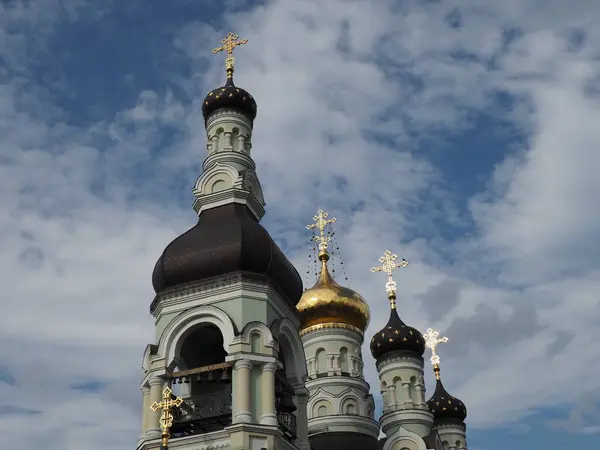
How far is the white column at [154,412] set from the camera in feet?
44.5

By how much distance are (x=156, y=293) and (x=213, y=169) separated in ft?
9.19

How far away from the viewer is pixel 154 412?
1374 centimetres

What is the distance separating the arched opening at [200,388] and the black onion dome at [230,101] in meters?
4.81

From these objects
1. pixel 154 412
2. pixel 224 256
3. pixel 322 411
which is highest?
pixel 224 256

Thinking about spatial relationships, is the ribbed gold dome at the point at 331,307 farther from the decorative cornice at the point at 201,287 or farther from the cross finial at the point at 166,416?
the cross finial at the point at 166,416

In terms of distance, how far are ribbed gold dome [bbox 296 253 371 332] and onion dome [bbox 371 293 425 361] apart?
4.07 feet

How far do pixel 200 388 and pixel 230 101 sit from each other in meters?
5.81

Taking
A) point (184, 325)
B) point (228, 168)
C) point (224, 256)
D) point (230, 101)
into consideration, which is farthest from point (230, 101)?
point (184, 325)

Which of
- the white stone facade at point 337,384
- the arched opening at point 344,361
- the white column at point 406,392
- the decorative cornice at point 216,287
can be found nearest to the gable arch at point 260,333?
the decorative cornice at point 216,287

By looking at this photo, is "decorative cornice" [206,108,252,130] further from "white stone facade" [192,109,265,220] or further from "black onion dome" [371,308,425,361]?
"black onion dome" [371,308,425,361]

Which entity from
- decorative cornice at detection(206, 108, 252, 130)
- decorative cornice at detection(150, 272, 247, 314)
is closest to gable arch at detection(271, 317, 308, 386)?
decorative cornice at detection(150, 272, 247, 314)

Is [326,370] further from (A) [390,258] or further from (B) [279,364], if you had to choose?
(B) [279,364]

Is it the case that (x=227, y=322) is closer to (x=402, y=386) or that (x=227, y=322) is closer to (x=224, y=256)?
(x=224, y=256)

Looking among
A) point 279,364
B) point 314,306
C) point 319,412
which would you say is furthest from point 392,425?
point 279,364
